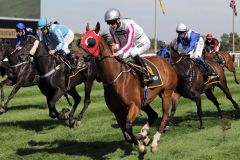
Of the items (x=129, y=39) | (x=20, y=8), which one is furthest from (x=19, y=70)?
(x=20, y=8)

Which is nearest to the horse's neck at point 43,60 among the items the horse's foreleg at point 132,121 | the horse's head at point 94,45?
the horse's head at point 94,45

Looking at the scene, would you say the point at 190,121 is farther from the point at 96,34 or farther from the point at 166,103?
the point at 96,34

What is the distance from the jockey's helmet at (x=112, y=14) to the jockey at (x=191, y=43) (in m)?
3.63

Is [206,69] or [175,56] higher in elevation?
[175,56]

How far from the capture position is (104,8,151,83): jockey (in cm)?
703

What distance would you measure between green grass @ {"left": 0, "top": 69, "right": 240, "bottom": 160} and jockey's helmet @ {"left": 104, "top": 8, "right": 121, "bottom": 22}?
2.16m

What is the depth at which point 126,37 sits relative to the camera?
743 centimetres

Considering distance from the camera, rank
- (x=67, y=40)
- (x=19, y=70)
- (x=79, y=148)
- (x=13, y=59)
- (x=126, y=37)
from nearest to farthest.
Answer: (x=126, y=37), (x=79, y=148), (x=67, y=40), (x=19, y=70), (x=13, y=59)

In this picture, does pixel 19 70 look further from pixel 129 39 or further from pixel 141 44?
pixel 129 39

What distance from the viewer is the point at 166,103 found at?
8.31 m

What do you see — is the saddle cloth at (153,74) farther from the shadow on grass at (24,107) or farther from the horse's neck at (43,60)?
the shadow on grass at (24,107)

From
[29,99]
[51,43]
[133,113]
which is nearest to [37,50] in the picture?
[51,43]

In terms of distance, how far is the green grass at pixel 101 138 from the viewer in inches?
289

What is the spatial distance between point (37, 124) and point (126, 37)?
13.1ft
